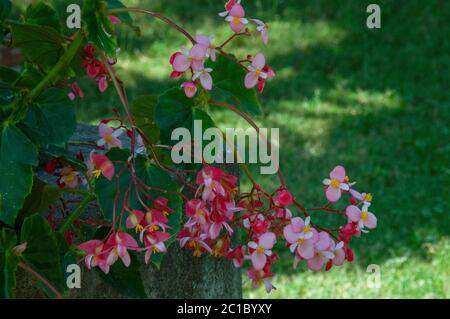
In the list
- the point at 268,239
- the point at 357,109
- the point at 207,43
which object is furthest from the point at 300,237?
the point at 357,109

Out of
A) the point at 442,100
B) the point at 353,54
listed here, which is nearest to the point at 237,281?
the point at 442,100

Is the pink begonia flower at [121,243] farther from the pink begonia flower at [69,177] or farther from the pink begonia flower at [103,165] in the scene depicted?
the pink begonia flower at [69,177]

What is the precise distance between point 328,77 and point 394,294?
94.2 inches

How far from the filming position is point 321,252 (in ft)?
6.19

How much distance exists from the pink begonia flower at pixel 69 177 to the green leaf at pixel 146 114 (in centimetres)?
18

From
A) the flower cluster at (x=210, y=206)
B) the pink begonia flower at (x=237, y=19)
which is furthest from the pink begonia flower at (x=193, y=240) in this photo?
the pink begonia flower at (x=237, y=19)

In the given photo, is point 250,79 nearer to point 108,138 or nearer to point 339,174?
point 339,174

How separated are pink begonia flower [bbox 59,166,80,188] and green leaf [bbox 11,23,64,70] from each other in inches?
9.9

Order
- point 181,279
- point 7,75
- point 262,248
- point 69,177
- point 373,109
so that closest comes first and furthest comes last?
point 262,248
point 69,177
point 7,75
point 181,279
point 373,109

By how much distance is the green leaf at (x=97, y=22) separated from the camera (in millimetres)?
1898

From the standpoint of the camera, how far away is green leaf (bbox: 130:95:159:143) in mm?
2119

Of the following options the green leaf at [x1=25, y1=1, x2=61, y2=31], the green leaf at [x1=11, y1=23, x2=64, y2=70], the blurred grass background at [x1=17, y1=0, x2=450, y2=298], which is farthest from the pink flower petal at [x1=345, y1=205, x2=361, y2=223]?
the blurred grass background at [x1=17, y1=0, x2=450, y2=298]

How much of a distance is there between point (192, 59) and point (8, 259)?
1.73 feet

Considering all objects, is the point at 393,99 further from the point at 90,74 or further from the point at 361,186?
the point at 90,74
